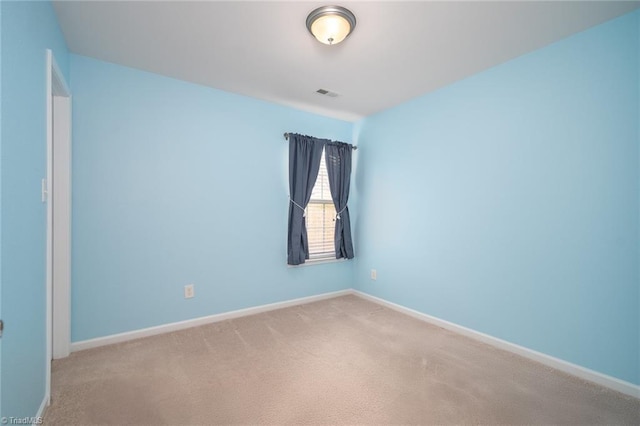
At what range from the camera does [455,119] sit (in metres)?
2.89

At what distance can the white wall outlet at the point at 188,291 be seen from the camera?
288 cm

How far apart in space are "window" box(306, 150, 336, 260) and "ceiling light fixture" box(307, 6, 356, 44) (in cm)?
188

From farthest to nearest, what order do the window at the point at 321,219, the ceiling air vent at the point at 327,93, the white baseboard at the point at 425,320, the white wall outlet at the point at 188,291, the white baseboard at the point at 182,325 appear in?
the window at the point at 321,219 < the ceiling air vent at the point at 327,93 < the white wall outlet at the point at 188,291 < the white baseboard at the point at 182,325 < the white baseboard at the point at 425,320

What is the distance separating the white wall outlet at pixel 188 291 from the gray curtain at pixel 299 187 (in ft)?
3.60

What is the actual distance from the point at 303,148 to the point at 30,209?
2.57 metres

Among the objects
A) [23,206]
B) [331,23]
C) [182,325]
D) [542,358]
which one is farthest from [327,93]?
[542,358]

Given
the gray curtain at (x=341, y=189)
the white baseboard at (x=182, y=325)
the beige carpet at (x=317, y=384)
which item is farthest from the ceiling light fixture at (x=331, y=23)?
the white baseboard at (x=182, y=325)

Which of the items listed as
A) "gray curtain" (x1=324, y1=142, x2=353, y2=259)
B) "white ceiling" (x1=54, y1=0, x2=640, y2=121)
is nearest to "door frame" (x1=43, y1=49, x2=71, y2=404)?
"white ceiling" (x1=54, y1=0, x2=640, y2=121)

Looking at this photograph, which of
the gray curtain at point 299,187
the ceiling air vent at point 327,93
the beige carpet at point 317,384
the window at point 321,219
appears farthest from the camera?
the window at point 321,219

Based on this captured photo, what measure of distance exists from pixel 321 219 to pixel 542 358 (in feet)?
8.55

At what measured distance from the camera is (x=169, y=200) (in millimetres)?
2791

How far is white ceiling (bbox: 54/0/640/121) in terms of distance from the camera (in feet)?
6.07

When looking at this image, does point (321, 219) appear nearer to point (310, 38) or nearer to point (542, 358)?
point (310, 38)

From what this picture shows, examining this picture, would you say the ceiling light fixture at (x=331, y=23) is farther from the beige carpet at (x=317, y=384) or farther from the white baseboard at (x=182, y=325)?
the white baseboard at (x=182, y=325)
